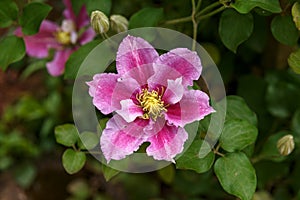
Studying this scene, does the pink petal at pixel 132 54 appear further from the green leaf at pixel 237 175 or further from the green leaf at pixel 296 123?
the green leaf at pixel 296 123

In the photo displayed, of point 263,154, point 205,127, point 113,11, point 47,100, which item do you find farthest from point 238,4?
point 47,100

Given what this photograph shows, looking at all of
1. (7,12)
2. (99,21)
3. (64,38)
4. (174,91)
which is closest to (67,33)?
(64,38)

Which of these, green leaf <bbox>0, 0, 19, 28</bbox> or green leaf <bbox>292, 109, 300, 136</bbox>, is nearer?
green leaf <bbox>0, 0, 19, 28</bbox>

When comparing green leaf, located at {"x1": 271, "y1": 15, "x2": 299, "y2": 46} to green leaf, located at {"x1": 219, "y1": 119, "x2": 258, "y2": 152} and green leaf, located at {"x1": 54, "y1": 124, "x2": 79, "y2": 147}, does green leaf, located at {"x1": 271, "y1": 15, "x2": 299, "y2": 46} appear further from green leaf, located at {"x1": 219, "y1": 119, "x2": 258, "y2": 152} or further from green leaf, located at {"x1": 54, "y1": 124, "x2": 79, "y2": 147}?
green leaf, located at {"x1": 54, "y1": 124, "x2": 79, "y2": 147}

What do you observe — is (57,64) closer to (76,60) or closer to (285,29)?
(76,60)

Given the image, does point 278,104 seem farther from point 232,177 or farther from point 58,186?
point 58,186

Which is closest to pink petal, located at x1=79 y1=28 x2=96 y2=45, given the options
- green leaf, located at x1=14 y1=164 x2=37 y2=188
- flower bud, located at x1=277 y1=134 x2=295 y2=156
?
flower bud, located at x1=277 y1=134 x2=295 y2=156
